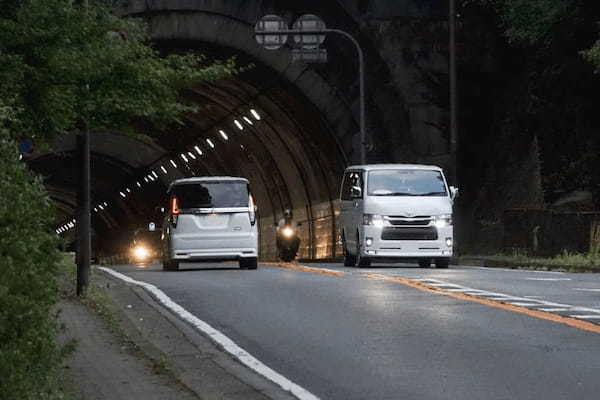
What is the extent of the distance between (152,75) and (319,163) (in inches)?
1255

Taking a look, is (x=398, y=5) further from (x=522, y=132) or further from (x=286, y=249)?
(x=286, y=249)

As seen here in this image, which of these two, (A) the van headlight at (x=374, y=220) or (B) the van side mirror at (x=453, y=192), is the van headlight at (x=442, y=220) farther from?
(A) the van headlight at (x=374, y=220)

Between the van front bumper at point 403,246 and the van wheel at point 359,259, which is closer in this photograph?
the van front bumper at point 403,246

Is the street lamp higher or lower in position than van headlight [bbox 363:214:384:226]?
higher

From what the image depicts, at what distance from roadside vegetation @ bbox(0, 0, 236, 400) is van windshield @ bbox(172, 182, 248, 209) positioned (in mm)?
11636

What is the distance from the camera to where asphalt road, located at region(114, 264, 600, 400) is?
39.2 ft

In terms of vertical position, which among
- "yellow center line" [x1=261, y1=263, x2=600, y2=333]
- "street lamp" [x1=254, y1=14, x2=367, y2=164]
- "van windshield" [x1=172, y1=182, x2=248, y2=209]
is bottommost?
"yellow center line" [x1=261, y1=263, x2=600, y2=333]

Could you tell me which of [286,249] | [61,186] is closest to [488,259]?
[286,249]

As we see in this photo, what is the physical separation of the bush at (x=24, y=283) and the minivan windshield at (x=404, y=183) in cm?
2495

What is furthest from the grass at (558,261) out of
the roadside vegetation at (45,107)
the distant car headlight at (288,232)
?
the distant car headlight at (288,232)

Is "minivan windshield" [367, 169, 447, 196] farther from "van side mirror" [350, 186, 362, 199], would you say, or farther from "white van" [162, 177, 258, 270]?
"white van" [162, 177, 258, 270]

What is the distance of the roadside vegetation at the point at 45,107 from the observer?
8195 mm

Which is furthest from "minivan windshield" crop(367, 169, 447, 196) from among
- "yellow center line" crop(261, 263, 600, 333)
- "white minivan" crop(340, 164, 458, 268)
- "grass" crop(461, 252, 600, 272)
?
"yellow center line" crop(261, 263, 600, 333)

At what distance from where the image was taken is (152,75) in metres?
19.5
